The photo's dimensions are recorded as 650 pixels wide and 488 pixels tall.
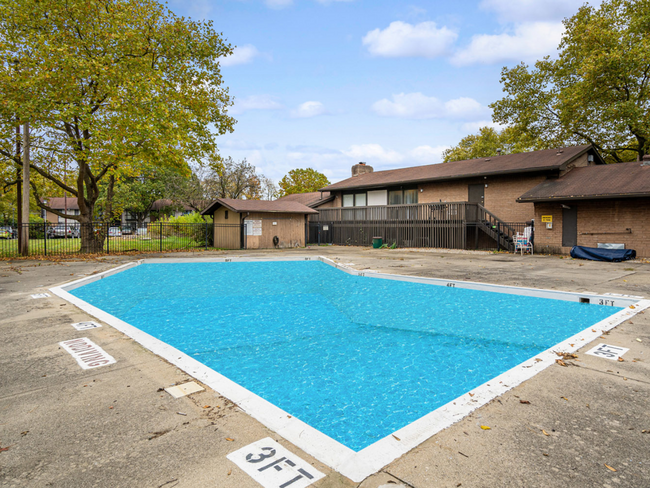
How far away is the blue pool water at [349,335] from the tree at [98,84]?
295 inches

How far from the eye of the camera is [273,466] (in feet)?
7.23

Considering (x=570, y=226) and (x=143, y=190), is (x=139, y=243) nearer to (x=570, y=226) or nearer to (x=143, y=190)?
(x=570, y=226)

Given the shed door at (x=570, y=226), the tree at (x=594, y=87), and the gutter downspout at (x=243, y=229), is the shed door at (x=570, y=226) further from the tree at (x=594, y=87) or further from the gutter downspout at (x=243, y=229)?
the gutter downspout at (x=243, y=229)

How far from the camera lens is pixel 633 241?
51.5 feet

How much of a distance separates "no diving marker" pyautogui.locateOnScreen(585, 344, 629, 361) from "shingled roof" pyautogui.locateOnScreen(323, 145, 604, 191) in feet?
55.9

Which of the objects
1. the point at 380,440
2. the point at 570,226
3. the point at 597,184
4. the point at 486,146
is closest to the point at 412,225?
the point at 570,226

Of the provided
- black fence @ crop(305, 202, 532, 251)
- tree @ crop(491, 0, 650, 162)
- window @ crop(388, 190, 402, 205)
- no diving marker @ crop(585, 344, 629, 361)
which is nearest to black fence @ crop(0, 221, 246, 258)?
black fence @ crop(305, 202, 532, 251)

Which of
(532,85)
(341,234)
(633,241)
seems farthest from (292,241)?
(532,85)

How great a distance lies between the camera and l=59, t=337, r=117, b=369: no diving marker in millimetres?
3975

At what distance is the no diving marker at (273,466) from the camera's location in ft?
6.79

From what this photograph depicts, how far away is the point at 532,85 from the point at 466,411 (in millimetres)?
28507

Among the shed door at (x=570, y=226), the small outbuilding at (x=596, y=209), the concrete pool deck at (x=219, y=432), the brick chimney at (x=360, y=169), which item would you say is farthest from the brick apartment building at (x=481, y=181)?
the concrete pool deck at (x=219, y=432)

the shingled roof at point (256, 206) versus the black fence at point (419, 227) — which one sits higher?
the shingled roof at point (256, 206)

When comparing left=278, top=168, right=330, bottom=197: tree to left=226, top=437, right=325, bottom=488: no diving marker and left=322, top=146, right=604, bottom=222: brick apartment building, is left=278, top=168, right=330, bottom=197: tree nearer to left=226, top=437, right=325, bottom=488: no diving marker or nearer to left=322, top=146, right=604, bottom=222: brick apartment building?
left=322, top=146, right=604, bottom=222: brick apartment building
